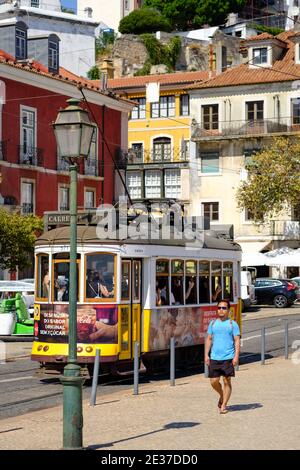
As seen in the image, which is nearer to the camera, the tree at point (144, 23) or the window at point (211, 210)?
the window at point (211, 210)

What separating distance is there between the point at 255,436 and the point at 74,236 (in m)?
3.15

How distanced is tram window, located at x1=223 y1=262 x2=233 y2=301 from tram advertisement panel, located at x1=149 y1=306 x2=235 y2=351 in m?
0.88

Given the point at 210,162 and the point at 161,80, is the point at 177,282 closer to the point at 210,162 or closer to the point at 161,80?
the point at 210,162

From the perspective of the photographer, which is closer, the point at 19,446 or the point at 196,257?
the point at 19,446

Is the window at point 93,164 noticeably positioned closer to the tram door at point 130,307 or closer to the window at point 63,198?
the window at point 63,198

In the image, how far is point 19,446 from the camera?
12086 mm

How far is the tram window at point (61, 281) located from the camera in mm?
19812

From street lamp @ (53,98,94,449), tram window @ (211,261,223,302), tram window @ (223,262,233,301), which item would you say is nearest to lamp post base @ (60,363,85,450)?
street lamp @ (53,98,94,449)

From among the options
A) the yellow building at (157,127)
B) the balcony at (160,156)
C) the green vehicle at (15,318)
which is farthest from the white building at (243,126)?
the green vehicle at (15,318)

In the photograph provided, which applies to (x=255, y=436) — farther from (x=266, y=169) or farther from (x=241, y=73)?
(x=241, y=73)

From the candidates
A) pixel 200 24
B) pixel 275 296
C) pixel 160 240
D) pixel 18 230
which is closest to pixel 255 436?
pixel 160 240

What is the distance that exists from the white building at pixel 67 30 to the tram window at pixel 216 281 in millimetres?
63774

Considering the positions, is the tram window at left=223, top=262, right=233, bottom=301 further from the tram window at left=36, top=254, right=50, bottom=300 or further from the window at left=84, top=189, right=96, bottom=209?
the window at left=84, top=189, right=96, bottom=209

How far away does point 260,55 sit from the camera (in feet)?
214
